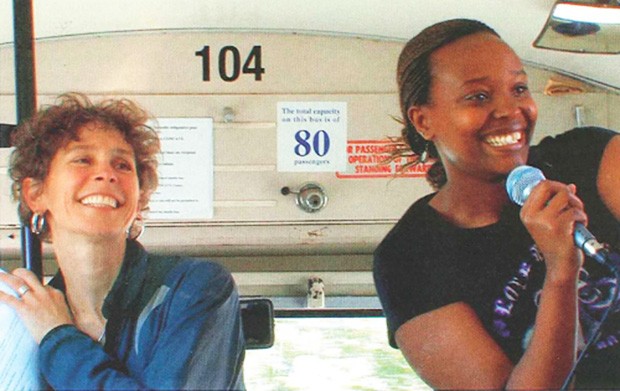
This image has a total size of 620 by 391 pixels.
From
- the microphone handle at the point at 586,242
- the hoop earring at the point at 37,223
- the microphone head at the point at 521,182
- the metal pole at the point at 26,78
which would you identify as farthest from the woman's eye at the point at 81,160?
the microphone handle at the point at 586,242

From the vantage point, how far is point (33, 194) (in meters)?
1.68

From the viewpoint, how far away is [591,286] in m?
1.47

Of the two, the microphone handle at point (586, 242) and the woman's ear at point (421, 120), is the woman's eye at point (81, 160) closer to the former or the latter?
the woman's ear at point (421, 120)

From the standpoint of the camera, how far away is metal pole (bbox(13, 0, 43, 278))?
1.76 meters

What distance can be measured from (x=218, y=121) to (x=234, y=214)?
0.71 feet

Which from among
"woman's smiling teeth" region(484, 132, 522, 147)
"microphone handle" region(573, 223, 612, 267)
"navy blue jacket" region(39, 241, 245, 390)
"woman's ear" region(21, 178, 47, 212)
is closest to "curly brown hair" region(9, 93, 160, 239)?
"woman's ear" region(21, 178, 47, 212)

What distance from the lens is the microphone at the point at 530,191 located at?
4.10 feet

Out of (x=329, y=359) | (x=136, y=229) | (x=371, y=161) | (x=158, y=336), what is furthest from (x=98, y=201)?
(x=329, y=359)

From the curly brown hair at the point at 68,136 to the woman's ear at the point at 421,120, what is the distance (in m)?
0.53

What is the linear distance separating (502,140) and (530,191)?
162mm

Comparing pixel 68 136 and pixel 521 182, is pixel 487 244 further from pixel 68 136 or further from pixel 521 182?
pixel 68 136

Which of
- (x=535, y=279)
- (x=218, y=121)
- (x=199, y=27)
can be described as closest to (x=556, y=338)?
(x=535, y=279)

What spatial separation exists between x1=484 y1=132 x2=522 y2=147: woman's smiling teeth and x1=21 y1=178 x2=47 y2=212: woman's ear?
871 millimetres

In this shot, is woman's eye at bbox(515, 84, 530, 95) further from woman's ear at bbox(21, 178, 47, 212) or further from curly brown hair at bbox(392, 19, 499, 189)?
woman's ear at bbox(21, 178, 47, 212)
